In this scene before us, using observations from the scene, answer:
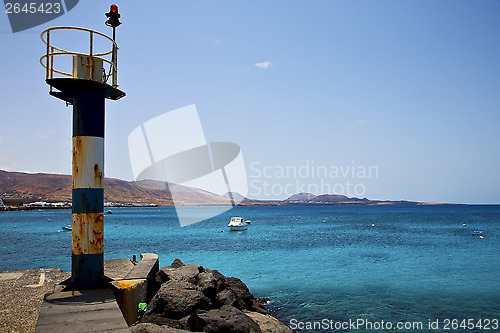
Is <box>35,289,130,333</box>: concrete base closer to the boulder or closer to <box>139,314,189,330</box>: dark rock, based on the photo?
<box>139,314,189,330</box>: dark rock

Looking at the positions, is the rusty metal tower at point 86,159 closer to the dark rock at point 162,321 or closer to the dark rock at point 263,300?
the dark rock at point 162,321

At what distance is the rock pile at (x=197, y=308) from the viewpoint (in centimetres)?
776

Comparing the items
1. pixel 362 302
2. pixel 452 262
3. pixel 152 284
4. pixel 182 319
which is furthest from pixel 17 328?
pixel 452 262

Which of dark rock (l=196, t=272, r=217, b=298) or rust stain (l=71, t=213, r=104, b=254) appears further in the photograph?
dark rock (l=196, t=272, r=217, b=298)

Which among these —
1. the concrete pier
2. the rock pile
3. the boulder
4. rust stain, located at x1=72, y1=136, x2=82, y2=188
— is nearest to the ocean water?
the boulder

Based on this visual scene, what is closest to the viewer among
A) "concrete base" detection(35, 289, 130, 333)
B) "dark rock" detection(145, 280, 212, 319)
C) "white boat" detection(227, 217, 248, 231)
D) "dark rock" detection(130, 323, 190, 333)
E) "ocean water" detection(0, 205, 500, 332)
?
"concrete base" detection(35, 289, 130, 333)

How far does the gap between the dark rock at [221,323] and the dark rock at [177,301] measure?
27.2 inches

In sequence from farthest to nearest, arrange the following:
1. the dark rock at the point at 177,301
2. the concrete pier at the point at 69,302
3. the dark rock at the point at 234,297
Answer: the dark rock at the point at 234,297 < the dark rock at the point at 177,301 < the concrete pier at the point at 69,302

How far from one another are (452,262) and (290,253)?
11744 mm

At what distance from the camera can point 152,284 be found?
34.0ft

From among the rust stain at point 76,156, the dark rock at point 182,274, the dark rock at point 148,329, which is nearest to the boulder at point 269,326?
the dark rock at point 182,274

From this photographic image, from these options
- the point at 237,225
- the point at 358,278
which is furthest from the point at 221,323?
the point at 237,225

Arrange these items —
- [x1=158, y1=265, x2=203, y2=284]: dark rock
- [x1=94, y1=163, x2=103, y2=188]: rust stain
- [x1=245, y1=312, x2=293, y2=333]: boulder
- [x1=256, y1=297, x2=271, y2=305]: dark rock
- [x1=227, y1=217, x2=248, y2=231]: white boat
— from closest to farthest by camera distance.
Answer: [x1=94, y1=163, x2=103, y2=188]: rust stain < [x1=245, y1=312, x2=293, y2=333]: boulder < [x1=158, y1=265, x2=203, y2=284]: dark rock < [x1=256, y1=297, x2=271, y2=305]: dark rock < [x1=227, y1=217, x2=248, y2=231]: white boat

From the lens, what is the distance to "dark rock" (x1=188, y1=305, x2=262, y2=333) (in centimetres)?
770
